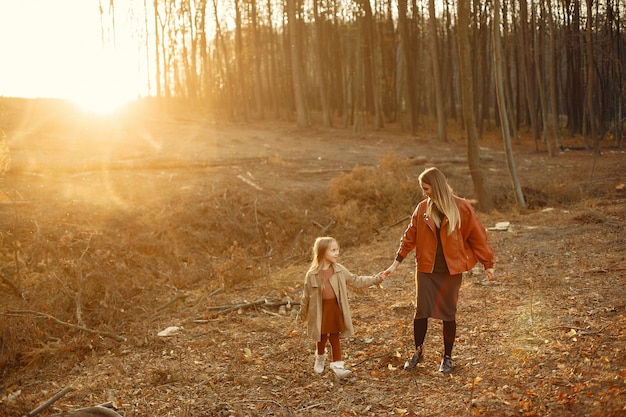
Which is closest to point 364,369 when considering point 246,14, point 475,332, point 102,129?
point 475,332

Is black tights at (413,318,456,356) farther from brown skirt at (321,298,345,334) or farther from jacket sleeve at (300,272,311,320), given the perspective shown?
jacket sleeve at (300,272,311,320)

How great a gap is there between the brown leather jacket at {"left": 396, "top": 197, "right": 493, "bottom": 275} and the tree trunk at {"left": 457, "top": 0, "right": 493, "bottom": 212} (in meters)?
8.58

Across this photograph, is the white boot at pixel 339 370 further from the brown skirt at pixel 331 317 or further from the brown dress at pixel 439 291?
the brown dress at pixel 439 291

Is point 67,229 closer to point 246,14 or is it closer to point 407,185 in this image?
point 407,185

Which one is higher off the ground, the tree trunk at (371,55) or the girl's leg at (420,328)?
the tree trunk at (371,55)

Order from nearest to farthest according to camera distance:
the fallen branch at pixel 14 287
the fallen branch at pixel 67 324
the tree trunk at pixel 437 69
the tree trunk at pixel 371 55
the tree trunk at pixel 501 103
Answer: the fallen branch at pixel 67 324
the fallen branch at pixel 14 287
the tree trunk at pixel 501 103
the tree trunk at pixel 437 69
the tree trunk at pixel 371 55

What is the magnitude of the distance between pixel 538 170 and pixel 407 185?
7336 mm

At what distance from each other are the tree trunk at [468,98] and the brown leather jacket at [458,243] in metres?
8.58

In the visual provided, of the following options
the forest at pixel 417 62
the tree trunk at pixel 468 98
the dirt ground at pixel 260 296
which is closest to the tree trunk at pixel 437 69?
the forest at pixel 417 62

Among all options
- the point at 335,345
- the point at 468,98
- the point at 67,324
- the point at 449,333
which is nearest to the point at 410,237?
the point at 449,333

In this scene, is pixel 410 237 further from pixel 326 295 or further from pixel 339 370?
pixel 339 370

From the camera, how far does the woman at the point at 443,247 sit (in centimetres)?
546

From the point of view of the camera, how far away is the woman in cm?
546

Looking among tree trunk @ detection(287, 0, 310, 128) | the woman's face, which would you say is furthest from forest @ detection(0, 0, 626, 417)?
tree trunk @ detection(287, 0, 310, 128)
